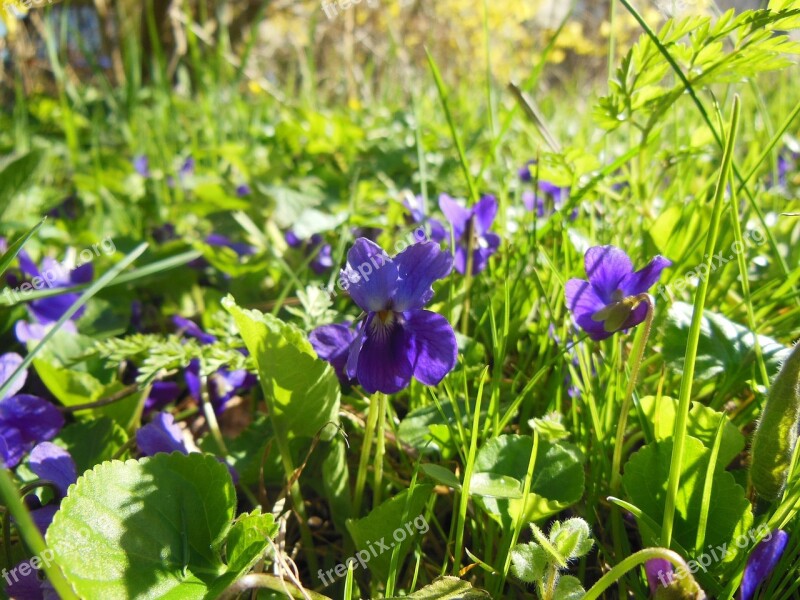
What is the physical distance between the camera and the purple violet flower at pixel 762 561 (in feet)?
2.80

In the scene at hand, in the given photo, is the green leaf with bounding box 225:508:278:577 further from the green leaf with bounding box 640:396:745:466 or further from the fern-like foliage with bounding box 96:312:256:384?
the green leaf with bounding box 640:396:745:466

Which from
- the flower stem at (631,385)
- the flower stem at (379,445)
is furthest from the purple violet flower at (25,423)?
the flower stem at (631,385)

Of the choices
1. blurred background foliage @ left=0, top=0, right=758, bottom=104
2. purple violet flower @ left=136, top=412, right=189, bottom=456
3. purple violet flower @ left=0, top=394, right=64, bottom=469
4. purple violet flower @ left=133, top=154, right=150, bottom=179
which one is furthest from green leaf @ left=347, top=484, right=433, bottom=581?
blurred background foliage @ left=0, top=0, right=758, bottom=104

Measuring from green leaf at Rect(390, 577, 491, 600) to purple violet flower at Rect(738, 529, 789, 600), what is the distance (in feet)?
1.06

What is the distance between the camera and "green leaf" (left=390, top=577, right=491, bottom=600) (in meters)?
0.85

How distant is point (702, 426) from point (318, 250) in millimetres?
1071

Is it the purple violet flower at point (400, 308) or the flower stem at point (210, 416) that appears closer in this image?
the purple violet flower at point (400, 308)

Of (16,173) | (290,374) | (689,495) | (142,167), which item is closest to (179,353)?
(290,374)

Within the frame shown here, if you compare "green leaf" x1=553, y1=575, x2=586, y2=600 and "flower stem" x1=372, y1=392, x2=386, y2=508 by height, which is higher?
"flower stem" x1=372, y1=392, x2=386, y2=508

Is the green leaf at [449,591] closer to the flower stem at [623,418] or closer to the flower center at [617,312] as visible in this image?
the flower stem at [623,418]

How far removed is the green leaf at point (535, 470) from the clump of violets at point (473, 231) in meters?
0.43

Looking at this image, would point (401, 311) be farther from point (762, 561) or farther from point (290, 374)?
point (762, 561)

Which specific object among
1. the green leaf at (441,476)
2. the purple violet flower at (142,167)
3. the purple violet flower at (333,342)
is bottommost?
the green leaf at (441,476)

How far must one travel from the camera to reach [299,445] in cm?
115
